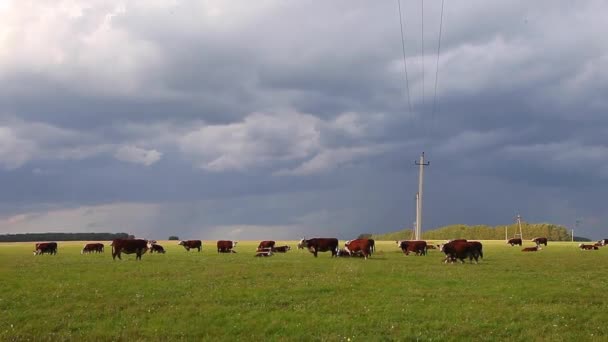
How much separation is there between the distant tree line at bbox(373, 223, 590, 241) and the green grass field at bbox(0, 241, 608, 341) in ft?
476

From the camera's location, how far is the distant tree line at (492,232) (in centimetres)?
17250

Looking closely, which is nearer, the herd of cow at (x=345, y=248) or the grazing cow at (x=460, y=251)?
the grazing cow at (x=460, y=251)

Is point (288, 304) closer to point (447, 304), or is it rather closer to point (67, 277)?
point (447, 304)

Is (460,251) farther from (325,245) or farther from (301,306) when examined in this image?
(301,306)

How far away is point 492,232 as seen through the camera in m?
177

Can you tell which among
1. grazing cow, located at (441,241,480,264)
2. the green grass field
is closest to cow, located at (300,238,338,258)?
grazing cow, located at (441,241,480,264)

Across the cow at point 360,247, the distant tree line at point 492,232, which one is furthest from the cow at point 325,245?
the distant tree line at point 492,232

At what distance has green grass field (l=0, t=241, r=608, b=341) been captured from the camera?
16706mm

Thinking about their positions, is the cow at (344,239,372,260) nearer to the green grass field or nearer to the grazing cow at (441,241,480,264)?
the grazing cow at (441,241,480,264)

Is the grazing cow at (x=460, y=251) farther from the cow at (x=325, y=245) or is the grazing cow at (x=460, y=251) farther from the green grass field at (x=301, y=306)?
the green grass field at (x=301, y=306)

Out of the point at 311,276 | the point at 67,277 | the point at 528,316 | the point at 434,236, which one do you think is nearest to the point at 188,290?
the point at 311,276

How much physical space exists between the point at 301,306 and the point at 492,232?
169 meters

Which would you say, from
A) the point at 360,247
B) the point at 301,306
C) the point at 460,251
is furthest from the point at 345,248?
the point at 301,306

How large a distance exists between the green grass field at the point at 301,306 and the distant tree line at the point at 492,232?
14523 cm
